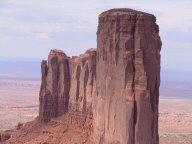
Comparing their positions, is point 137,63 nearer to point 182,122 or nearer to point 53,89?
point 53,89

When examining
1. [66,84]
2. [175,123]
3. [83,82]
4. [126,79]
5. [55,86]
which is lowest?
[175,123]

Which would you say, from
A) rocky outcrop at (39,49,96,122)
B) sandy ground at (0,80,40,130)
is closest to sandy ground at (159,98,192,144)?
sandy ground at (0,80,40,130)

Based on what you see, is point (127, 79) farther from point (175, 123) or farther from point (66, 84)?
point (175, 123)

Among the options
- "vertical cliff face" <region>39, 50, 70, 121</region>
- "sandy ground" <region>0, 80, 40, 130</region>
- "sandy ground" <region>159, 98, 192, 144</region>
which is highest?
"vertical cliff face" <region>39, 50, 70, 121</region>

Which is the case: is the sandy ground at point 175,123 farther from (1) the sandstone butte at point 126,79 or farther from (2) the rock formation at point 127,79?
(2) the rock formation at point 127,79

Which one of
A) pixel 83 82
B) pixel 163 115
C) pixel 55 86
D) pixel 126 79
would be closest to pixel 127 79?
pixel 126 79

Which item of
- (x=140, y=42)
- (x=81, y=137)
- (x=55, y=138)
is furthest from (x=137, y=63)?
(x=55, y=138)

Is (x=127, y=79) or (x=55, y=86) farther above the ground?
(x=127, y=79)

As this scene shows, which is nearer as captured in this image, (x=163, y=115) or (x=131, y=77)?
(x=131, y=77)

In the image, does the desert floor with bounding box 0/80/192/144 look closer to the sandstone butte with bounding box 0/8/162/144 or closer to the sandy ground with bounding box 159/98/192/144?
the sandy ground with bounding box 159/98/192/144
